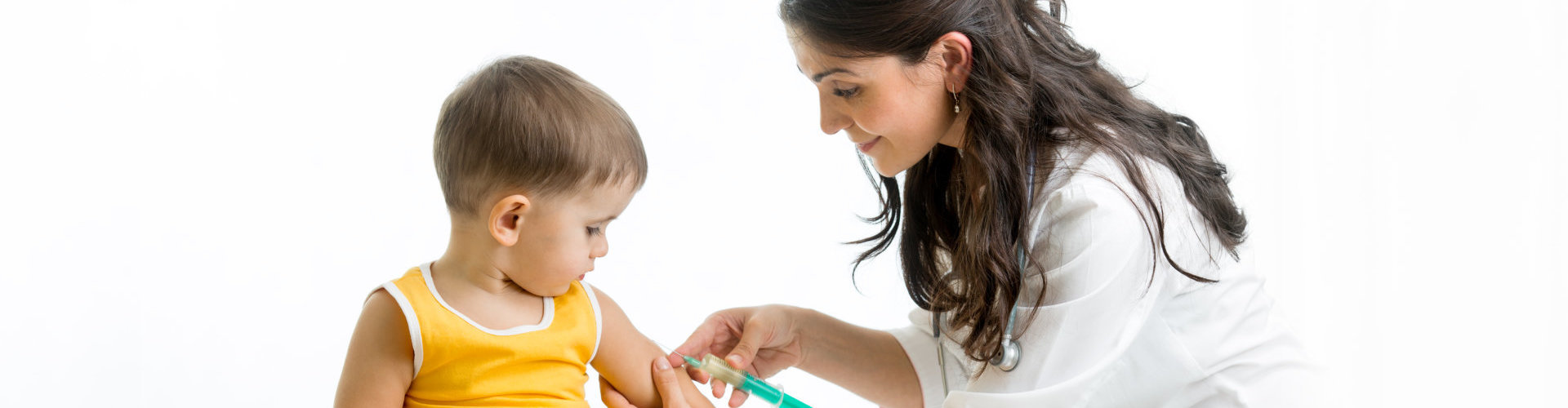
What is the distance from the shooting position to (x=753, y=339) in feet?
6.59

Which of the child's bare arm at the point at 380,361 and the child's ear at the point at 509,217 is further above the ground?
the child's ear at the point at 509,217

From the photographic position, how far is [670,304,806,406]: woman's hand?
1.98 metres

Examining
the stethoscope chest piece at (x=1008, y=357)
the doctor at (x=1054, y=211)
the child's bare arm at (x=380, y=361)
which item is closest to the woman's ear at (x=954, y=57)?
the doctor at (x=1054, y=211)

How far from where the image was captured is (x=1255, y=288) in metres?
1.86

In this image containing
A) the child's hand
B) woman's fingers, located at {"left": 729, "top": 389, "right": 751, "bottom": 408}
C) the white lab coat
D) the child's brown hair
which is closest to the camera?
the child's brown hair

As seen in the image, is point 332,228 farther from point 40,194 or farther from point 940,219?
point 940,219

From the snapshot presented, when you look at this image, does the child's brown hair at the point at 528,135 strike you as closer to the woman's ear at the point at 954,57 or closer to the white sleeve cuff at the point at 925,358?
the woman's ear at the point at 954,57

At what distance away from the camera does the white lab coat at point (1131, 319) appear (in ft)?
5.48

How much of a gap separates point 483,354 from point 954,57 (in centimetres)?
74

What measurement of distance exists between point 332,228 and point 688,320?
2.69 ft

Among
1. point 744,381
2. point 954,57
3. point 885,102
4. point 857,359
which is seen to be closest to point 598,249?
point 744,381

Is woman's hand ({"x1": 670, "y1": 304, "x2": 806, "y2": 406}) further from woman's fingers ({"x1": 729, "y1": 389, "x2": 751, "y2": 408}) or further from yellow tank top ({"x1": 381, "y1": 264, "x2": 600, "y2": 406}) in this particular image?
yellow tank top ({"x1": 381, "y1": 264, "x2": 600, "y2": 406})

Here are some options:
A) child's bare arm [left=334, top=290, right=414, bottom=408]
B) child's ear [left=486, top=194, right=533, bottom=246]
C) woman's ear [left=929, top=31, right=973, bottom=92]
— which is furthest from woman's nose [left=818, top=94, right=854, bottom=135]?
child's bare arm [left=334, top=290, right=414, bottom=408]

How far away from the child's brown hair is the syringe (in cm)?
37
